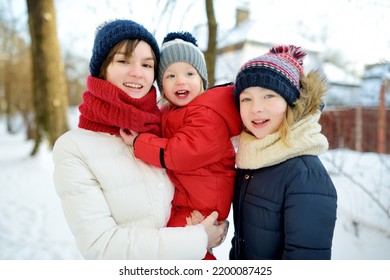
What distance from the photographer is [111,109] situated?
1.17 m

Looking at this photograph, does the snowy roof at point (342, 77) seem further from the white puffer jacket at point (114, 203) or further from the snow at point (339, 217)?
the white puffer jacket at point (114, 203)

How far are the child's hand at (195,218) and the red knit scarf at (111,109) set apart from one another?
40cm

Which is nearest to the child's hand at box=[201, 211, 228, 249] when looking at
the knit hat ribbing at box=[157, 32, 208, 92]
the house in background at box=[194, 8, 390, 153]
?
the knit hat ribbing at box=[157, 32, 208, 92]

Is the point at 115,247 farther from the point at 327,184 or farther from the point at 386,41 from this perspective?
the point at 386,41

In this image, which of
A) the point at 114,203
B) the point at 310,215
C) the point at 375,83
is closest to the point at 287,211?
the point at 310,215

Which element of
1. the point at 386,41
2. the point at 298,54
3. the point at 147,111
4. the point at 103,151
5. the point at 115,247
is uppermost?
the point at 386,41

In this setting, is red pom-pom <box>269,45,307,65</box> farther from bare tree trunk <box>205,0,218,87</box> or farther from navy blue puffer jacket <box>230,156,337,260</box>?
bare tree trunk <box>205,0,218,87</box>

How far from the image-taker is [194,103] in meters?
1.29

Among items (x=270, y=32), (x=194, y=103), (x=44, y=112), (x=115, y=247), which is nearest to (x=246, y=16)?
(x=270, y=32)

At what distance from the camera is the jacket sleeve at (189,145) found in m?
1.17

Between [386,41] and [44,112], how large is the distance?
179 inches

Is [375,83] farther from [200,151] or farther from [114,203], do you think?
[114,203]

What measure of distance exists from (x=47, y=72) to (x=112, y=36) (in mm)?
3929

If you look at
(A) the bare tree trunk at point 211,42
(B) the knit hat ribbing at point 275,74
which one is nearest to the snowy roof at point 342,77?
(A) the bare tree trunk at point 211,42
